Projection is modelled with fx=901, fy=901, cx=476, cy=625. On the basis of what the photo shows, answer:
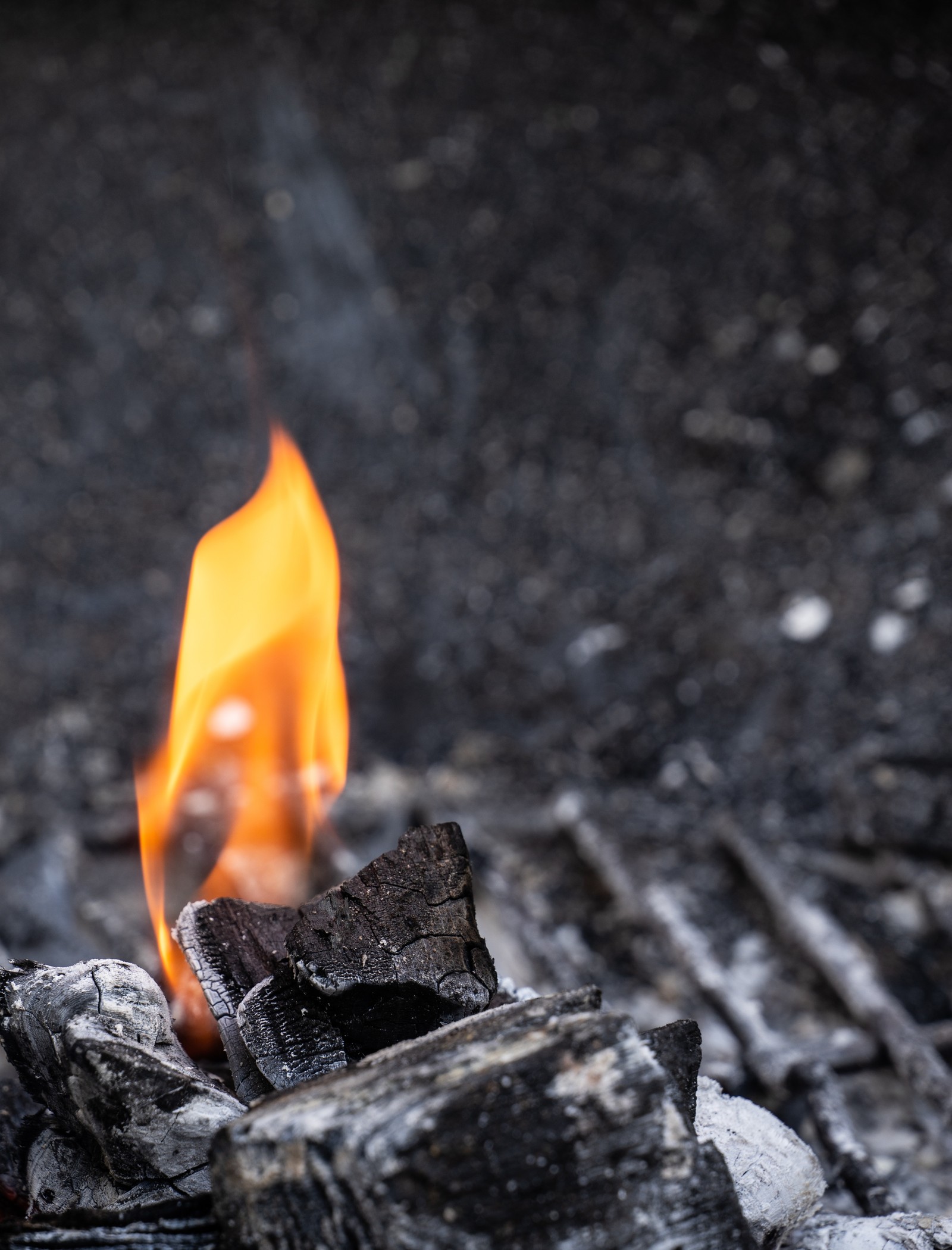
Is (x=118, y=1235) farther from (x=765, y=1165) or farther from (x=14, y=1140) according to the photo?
(x=765, y=1165)

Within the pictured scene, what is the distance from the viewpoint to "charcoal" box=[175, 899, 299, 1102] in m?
0.83

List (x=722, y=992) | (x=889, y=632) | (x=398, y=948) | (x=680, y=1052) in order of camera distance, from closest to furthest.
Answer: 1. (x=680, y=1052)
2. (x=398, y=948)
3. (x=722, y=992)
4. (x=889, y=632)

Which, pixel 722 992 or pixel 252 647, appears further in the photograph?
pixel 722 992

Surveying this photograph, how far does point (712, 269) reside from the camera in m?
2.28

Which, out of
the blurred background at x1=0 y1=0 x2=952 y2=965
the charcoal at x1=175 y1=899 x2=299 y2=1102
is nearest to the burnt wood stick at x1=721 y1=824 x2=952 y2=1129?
the blurred background at x1=0 y1=0 x2=952 y2=965

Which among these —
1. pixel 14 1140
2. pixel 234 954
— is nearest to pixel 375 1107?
pixel 234 954

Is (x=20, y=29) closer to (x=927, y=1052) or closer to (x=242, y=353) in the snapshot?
(x=242, y=353)

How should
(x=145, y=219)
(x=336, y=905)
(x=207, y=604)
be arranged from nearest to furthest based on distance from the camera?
(x=336, y=905)
(x=207, y=604)
(x=145, y=219)

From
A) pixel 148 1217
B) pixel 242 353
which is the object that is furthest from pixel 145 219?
pixel 148 1217

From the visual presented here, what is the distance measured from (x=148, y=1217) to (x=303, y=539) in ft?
2.72

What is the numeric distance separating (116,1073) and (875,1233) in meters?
0.68

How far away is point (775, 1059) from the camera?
1314mm

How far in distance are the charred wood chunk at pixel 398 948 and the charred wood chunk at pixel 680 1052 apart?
174 mm

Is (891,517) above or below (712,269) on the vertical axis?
below
